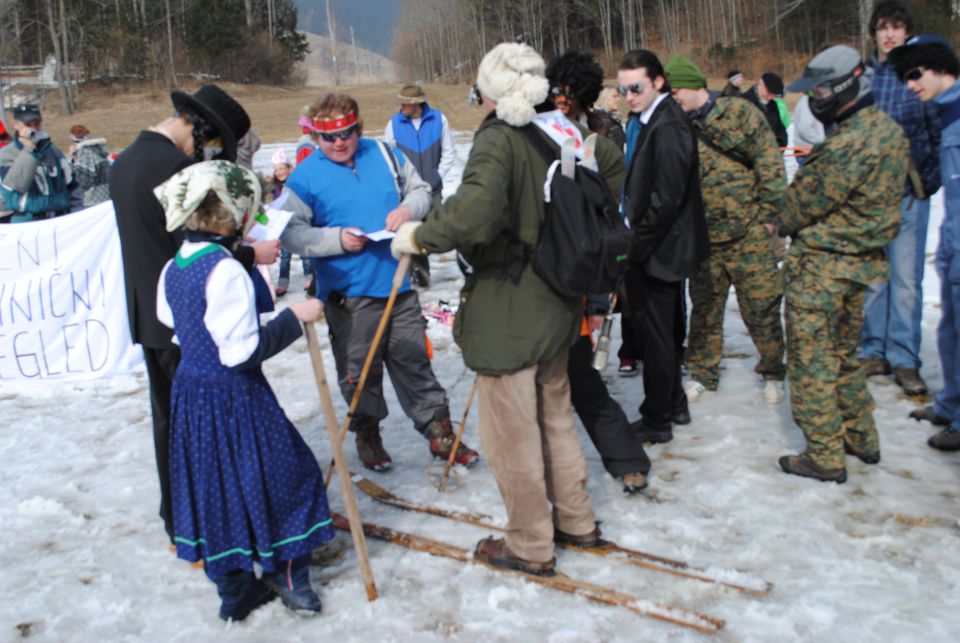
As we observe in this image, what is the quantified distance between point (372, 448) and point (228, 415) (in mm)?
1738

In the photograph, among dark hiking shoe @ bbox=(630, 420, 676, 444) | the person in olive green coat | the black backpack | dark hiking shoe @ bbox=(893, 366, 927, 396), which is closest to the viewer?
the person in olive green coat

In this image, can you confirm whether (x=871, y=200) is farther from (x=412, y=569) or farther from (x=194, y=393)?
(x=194, y=393)

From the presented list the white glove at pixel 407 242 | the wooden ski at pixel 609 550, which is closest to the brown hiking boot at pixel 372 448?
the wooden ski at pixel 609 550

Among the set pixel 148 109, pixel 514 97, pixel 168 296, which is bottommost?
pixel 168 296

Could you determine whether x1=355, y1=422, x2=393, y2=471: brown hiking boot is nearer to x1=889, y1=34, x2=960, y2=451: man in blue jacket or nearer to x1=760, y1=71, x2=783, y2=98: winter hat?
x1=889, y1=34, x2=960, y2=451: man in blue jacket

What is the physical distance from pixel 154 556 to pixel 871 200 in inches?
152

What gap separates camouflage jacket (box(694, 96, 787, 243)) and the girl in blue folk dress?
286 cm

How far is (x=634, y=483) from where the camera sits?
13.6ft

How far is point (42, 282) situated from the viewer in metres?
6.35

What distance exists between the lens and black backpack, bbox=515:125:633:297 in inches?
123

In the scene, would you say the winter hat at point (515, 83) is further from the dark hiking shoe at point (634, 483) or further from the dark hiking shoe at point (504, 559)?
the dark hiking shoe at point (634, 483)

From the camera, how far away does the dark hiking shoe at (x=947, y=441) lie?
434 centimetres

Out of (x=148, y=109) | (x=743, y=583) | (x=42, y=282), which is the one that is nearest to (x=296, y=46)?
(x=148, y=109)

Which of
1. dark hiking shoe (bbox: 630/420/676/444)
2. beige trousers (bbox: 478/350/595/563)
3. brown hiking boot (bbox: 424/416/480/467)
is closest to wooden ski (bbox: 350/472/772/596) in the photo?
Answer: beige trousers (bbox: 478/350/595/563)
